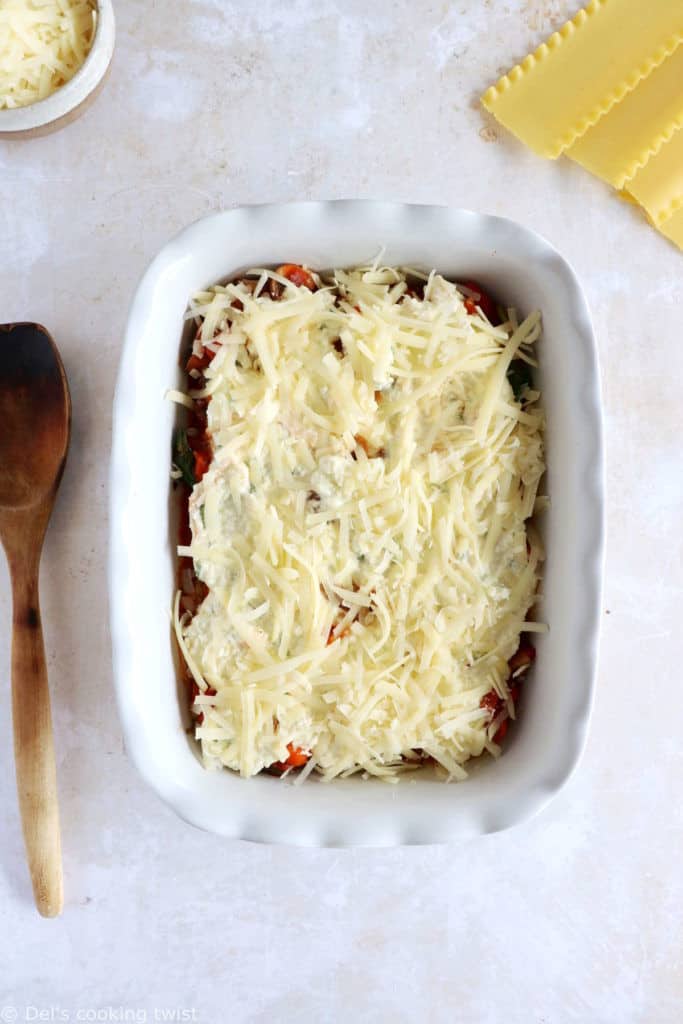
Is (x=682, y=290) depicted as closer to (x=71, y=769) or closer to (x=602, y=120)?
(x=602, y=120)

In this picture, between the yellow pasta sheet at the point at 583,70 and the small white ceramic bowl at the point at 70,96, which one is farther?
the yellow pasta sheet at the point at 583,70

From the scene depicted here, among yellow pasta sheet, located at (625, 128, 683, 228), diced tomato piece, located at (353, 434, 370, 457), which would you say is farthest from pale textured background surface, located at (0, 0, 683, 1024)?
diced tomato piece, located at (353, 434, 370, 457)

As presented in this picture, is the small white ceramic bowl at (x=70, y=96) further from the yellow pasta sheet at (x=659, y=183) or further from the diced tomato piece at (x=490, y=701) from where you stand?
the diced tomato piece at (x=490, y=701)

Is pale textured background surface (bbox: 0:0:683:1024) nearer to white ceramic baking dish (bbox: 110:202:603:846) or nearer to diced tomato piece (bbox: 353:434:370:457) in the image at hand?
white ceramic baking dish (bbox: 110:202:603:846)

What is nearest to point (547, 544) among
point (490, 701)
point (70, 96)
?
point (490, 701)

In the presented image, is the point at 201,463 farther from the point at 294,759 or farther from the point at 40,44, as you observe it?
the point at 40,44

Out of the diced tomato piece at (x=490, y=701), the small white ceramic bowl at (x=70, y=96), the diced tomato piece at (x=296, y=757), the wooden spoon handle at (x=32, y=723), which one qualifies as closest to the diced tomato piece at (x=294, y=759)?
the diced tomato piece at (x=296, y=757)

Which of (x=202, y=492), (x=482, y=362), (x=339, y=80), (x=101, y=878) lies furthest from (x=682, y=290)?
(x=101, y=878)
